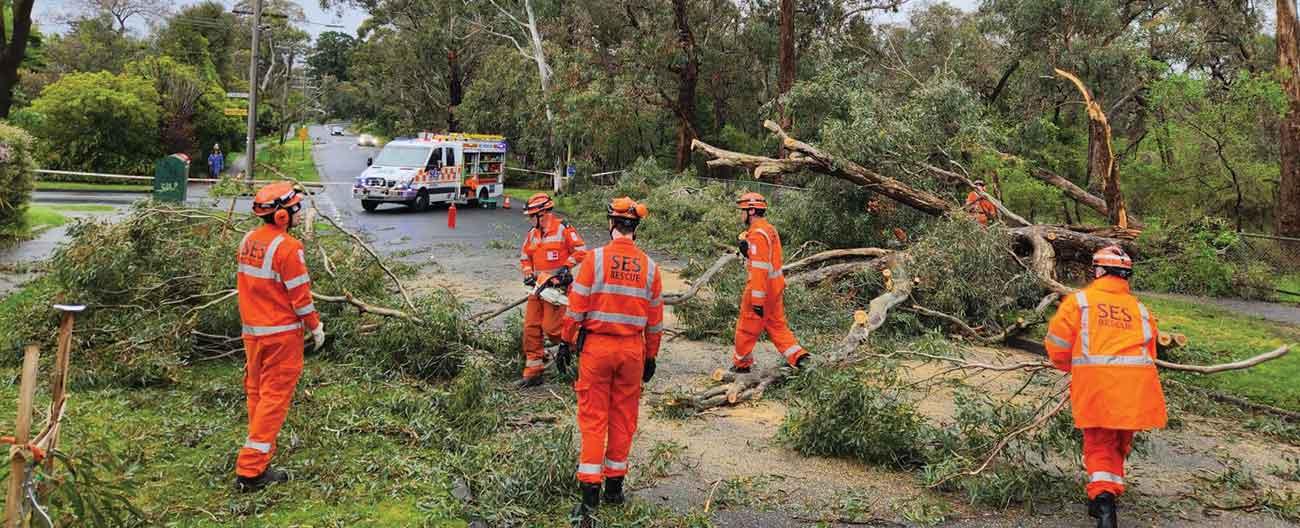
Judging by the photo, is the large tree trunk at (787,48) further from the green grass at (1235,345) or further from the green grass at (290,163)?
the green grass at (290,163)

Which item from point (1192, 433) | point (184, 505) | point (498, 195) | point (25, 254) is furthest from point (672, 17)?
point (184, 505)

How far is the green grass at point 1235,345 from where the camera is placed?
814cm

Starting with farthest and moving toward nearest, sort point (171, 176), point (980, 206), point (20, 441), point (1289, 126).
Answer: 1. point (1289, 126)
2. point (171, 176)
3. point (980, 206)
4. point (20, 441)

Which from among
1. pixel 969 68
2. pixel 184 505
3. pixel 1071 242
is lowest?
pixel 184 505

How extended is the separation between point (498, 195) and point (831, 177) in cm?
1701

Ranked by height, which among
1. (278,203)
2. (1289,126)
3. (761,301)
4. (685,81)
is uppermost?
(685,81)

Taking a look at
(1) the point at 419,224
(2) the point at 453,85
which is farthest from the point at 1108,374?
(2) the point at 453,85

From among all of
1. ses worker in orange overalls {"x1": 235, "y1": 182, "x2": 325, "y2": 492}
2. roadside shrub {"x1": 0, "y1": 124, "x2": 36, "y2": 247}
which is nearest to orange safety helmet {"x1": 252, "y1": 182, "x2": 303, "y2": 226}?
ses worker in orange overalls {"x1": 235, "y1": 182, "x2": 325, "y2": 492}

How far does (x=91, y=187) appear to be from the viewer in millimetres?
25875

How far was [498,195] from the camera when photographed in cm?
2883

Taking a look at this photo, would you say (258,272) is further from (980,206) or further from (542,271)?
(980,206)

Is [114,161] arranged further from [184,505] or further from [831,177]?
[184,505]

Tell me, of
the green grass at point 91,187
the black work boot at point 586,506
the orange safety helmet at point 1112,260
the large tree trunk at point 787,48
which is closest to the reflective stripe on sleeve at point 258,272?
the black work boot at point 586,506

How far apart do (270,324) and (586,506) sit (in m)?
2.13
